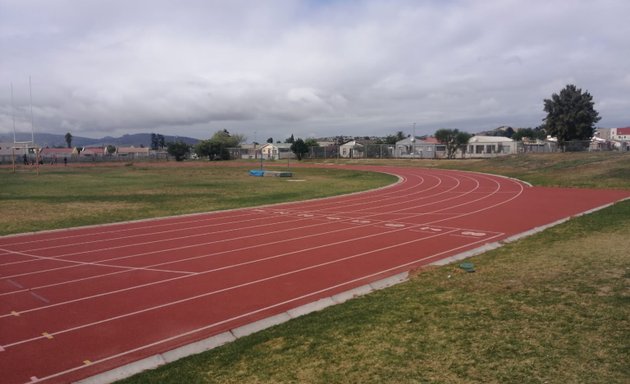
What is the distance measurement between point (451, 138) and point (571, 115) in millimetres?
29225

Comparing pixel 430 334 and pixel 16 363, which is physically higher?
pixel 430 334

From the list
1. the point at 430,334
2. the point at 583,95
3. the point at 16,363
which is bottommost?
the point at 16,363

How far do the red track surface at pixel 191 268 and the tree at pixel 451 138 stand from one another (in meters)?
53.6

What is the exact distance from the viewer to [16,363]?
6.05 m

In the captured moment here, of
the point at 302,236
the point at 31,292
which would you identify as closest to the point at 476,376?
the point at 31,292

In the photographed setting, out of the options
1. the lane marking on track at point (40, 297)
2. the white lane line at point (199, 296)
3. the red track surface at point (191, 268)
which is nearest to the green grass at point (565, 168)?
the red track surface at point (191, 268)

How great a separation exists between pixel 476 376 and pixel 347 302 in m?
3.25

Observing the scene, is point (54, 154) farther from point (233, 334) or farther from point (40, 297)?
point (233, 334)

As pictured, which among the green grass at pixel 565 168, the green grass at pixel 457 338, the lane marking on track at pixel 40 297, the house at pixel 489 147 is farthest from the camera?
the house at pixel 489 147

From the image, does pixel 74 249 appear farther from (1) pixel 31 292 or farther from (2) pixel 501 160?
(2) pixel 501 160

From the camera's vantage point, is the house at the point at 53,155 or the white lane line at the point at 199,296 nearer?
the white lane line at the point at 199,296

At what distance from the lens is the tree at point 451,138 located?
7375cm

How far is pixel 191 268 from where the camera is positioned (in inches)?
425

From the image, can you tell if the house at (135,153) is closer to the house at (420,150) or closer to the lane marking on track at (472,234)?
the house at (420,150)
